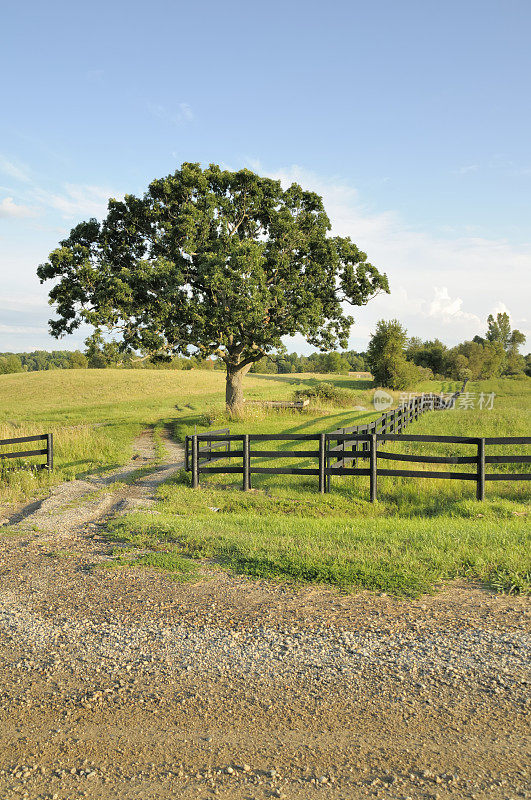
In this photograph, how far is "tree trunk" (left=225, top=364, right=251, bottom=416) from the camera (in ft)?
96.7

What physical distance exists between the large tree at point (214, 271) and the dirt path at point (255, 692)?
19.0 metres

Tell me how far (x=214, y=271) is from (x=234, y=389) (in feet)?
25.8

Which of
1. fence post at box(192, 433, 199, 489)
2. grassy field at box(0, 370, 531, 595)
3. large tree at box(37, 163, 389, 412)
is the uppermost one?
large tree at box(37, 163, 389, 412)

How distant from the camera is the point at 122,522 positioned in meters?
10.1

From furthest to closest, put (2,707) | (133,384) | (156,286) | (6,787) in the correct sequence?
(133,384), (156,286), (2,707), (6,787)

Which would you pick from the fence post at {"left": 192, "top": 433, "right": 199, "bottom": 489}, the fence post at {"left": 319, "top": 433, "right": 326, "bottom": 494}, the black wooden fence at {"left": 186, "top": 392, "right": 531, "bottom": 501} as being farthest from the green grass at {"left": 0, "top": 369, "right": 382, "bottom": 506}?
the fence post at {"left": 319, "top": 433, "right": 326, "bottom": 494}

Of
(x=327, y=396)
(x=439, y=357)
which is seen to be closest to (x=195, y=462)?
(x=327, y=396)

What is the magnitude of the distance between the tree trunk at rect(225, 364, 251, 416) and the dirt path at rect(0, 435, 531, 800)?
22384 millimetres

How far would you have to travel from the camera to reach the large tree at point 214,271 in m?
25.0

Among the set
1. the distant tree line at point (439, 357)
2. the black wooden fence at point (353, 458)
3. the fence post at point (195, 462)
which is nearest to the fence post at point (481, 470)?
the black wooden fence at point (353, 458)

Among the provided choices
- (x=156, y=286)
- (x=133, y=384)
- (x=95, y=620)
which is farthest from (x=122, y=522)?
(x=133, y=384)

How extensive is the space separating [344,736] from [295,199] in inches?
1096

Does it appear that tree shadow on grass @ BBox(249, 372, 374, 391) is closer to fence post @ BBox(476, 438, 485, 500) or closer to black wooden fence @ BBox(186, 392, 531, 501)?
black wooden fence @ BBox(186, 392, 531, 501)

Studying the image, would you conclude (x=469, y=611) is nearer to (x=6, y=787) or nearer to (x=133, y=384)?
(x=6, y=787)
